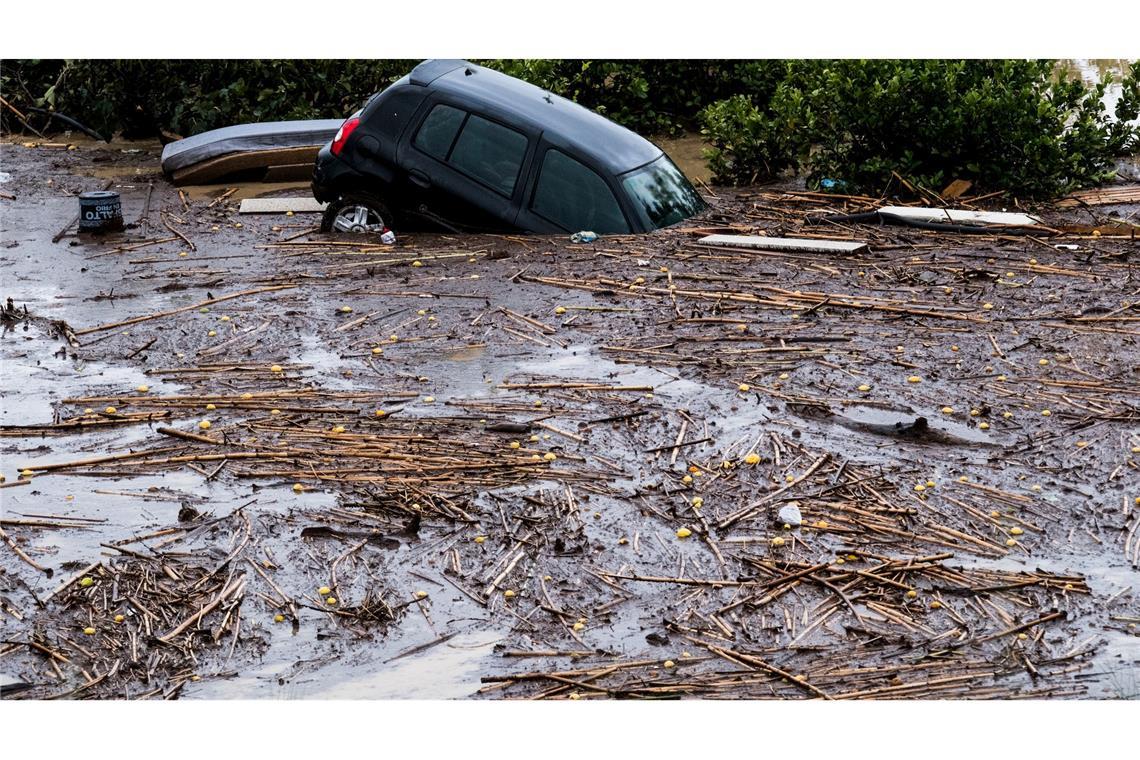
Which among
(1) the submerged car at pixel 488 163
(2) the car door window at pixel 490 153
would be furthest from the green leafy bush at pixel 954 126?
(2) the car door window at pixel 490 153

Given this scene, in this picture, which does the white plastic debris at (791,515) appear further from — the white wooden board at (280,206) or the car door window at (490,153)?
the white wooden board at (280,206)

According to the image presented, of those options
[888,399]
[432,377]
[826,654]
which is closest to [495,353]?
[432,377]

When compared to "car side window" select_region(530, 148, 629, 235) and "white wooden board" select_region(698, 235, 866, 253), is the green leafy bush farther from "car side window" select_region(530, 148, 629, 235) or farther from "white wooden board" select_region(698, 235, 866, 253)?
"car side window" select_region(530, 148, 629, 235)

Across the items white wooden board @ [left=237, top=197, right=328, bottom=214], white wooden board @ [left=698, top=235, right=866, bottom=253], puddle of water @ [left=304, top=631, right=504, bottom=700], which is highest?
white wooden board @ [left=698, top=235, right=866, bottom=253]

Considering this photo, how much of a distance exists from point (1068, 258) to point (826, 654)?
23.8 feet

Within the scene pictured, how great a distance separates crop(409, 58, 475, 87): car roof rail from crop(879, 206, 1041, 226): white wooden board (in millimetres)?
4418

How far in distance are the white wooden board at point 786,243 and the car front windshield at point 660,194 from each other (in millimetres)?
467

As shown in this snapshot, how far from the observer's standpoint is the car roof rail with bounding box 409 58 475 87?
475 inches

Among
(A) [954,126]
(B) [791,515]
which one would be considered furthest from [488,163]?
(B) [791,515]

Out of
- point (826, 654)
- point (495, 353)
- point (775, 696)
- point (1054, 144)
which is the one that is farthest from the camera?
point (1054, 144)

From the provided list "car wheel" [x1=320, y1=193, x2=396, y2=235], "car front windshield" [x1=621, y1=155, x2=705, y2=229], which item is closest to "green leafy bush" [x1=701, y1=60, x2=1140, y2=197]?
"car front windshield" [x1=621, y1=155, x2=705, y2=229]

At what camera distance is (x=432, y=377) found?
881 centimetres

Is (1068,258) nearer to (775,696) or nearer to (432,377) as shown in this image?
(432,377)

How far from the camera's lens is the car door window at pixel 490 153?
11.7 metres
